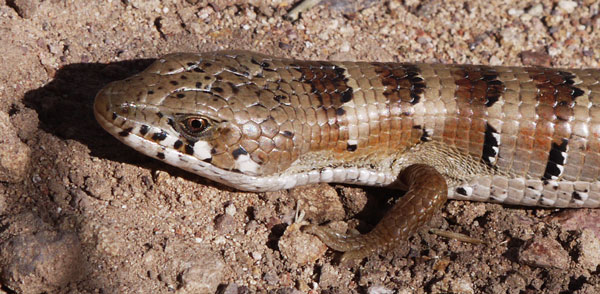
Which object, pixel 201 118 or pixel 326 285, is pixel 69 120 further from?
pixel 326 285

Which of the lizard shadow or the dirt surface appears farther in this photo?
the lizard shadow

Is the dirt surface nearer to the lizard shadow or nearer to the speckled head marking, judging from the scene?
the lizard shadow

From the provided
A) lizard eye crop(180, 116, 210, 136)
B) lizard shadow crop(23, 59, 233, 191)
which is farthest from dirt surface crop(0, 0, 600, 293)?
lizard eye crop(180, 116, 210, 136)

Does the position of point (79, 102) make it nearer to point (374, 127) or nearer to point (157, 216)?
point (157, 216)

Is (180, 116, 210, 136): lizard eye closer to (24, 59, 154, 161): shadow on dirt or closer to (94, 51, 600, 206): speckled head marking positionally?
(94, 51, 600, 206): speckled head marking

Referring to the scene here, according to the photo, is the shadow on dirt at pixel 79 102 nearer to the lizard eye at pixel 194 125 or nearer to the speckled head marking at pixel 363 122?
the speckled head marking at pixel 363 122

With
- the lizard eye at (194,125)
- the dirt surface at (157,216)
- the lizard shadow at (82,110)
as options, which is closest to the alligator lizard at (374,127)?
the lizard eye at (194,125)

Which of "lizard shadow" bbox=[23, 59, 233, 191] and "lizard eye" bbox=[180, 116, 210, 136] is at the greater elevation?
Answer: "lizard eye" bbox=[180, 116, 210, 136]
